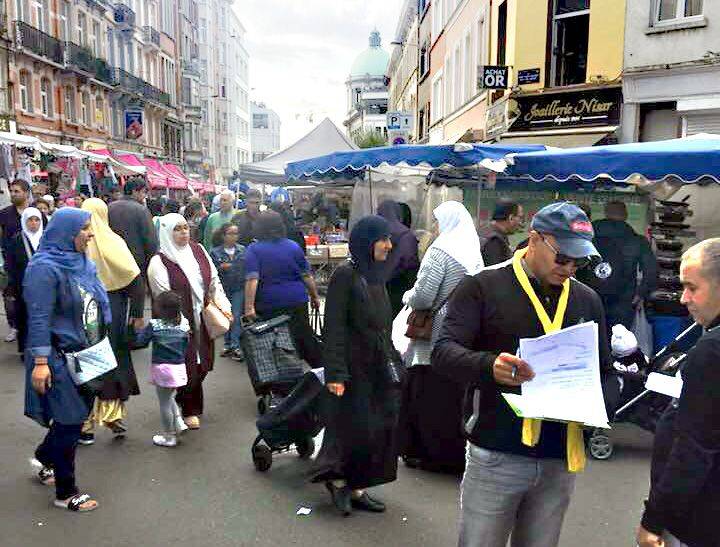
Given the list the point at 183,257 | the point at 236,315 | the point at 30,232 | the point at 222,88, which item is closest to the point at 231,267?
the point at 236,315

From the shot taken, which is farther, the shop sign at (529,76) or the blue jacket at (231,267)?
the shop sign at (529,76)

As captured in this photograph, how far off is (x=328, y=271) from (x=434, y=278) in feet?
25.3

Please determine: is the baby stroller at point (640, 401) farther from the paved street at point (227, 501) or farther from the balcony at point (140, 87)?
the balcony at point (140, 87)

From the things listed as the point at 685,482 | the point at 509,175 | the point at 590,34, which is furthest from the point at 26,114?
the point at 685,482

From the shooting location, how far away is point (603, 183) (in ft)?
25.8

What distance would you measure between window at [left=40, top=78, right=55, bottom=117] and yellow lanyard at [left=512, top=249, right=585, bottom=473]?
3246cm

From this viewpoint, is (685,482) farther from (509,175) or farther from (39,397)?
(509,175)

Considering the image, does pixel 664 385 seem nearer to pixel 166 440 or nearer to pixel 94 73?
pixel 166 440

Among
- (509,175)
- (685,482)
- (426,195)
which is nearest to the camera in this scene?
(685,482)

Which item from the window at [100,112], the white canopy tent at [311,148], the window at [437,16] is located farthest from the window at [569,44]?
the window at [100,112]

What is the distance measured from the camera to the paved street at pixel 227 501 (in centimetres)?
384

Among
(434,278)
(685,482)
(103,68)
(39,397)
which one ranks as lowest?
(39,397)

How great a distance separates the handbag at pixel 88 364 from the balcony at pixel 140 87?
3952 centimetres

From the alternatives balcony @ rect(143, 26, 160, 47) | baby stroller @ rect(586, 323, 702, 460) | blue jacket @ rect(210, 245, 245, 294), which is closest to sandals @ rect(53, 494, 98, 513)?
baby stroller @ rect(586, 323, 702, 460)
